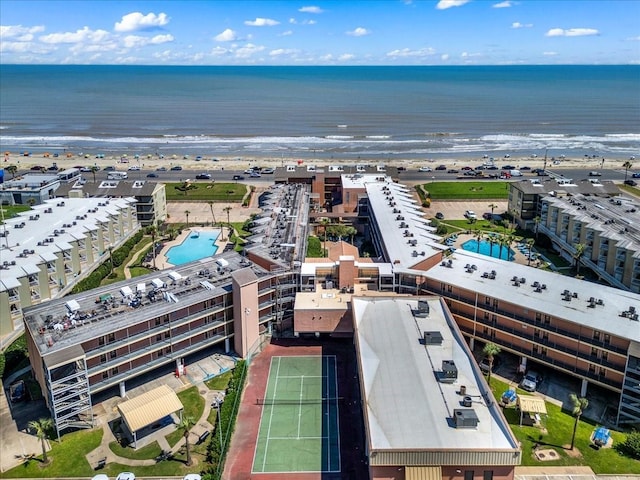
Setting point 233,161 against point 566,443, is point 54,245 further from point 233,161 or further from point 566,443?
point 233,161

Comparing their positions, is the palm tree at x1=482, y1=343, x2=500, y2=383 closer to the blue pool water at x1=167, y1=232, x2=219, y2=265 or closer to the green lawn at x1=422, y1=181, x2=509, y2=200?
the blue pool water at x1=167, y1=232, x2=219, y2=265

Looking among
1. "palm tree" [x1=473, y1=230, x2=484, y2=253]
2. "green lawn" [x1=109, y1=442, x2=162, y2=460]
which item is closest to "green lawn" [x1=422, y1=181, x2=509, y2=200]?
"palm tree" [x1=473, y1=230, x2=484, y2=253]

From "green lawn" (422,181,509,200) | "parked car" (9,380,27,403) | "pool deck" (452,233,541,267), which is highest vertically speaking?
"green lawn" (422,181,509,200)

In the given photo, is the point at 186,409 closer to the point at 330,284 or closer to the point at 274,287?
the point at 274,287

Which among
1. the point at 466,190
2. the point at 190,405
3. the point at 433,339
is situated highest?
the point at 466,190

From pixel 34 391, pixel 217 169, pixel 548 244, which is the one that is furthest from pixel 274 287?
pixel 217 169

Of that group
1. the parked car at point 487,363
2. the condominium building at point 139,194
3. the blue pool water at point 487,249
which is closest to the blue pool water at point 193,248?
the condominium building at point 139,194

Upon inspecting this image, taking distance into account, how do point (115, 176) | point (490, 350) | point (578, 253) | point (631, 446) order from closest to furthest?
point (631, 446) → point (490, 350) → point (578, 253) → point (115, 176)

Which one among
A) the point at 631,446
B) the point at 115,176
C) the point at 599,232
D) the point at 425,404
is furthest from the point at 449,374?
the point at 115,176
